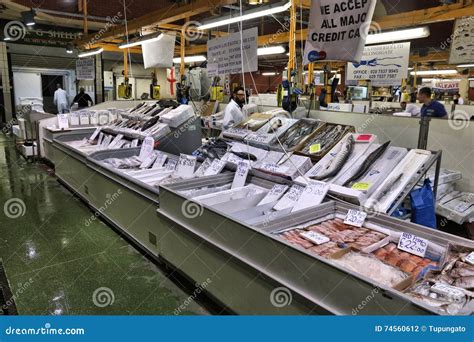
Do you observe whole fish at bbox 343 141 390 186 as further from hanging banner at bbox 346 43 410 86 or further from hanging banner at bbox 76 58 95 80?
hanging banner at bbox 76 58 95 80

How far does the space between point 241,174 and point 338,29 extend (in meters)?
1.73

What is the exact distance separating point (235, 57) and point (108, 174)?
7.13ft

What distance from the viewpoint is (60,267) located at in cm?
372

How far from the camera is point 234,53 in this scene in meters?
4.66

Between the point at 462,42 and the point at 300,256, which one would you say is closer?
the point at 300,256

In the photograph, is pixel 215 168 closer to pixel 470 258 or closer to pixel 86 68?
pixel 470 258

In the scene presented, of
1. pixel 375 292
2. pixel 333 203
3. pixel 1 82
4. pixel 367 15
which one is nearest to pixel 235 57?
pixel 367 15

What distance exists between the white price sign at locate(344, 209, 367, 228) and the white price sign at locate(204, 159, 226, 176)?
149 centimetres

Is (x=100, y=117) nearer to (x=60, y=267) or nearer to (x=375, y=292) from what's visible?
(x=60, y=267)

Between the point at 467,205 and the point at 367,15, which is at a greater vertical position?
the point at 367,15

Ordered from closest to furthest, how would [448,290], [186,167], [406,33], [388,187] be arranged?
[448,290]
[388,187]
[186,167]
[406,33]

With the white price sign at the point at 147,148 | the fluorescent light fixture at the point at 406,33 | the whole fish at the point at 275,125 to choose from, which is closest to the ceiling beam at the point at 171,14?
the whole fish at the point at 275,125

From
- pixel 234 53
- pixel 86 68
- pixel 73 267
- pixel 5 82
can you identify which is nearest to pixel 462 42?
pixel 234 53
